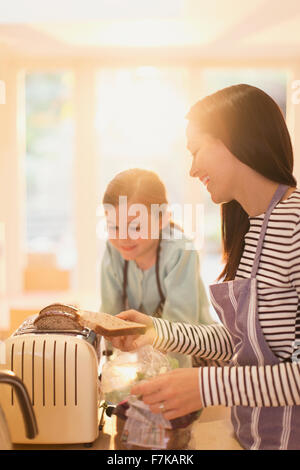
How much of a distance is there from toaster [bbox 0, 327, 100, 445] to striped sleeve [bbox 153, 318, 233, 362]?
0.41ft

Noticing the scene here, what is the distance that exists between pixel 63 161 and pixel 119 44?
837mm

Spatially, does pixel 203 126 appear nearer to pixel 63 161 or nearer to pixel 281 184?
pixel 281 184

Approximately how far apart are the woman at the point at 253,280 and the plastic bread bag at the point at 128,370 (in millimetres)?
97

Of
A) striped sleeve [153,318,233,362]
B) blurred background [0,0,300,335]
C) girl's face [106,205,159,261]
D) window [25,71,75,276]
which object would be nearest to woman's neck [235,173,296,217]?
striped sleeve [153,318,233,362]

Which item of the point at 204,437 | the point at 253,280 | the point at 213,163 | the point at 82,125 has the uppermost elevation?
the point at 82,125

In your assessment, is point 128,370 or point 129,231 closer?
point 128,370

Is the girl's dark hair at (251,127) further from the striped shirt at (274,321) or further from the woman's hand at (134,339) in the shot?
the woman's hand at (134,339)

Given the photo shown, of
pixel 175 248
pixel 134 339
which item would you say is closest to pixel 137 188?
pixel 175 248

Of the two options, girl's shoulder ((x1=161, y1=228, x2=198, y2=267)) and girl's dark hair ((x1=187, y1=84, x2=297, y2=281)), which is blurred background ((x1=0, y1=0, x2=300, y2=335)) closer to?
girl's shoulder ((x1=161, y1=228, x2=198, y2=267))

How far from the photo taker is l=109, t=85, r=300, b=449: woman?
53cm

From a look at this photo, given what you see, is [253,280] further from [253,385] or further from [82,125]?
[82,125]

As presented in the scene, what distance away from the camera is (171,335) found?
72 cm

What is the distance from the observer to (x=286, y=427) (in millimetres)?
606

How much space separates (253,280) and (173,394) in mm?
159
